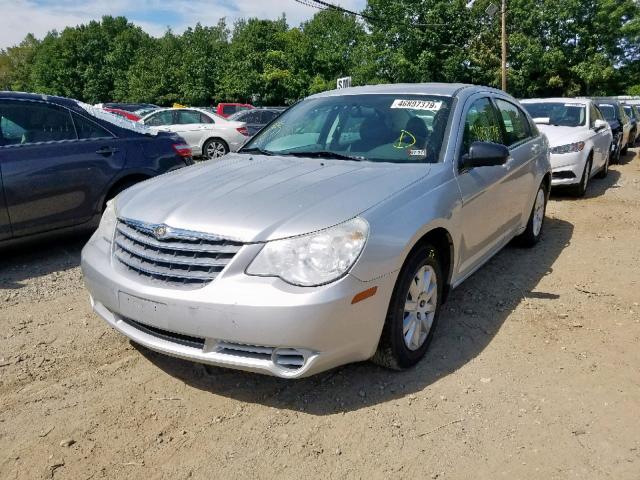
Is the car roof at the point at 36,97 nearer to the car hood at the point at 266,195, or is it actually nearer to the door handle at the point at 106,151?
the door handle at the point at 106,151

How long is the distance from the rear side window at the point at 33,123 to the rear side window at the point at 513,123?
3979 millimetres

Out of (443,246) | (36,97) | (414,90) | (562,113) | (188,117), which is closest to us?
(443,246)

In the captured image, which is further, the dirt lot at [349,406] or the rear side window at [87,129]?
the rear side window at [87,129]

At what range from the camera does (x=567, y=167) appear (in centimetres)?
838

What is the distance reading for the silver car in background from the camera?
2.51m

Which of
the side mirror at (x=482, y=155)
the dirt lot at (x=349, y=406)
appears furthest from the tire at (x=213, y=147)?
the side mirror at (x=482, y=155)

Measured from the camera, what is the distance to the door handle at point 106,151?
5405mm

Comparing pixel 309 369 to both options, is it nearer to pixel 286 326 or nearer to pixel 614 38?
pixel 286 326

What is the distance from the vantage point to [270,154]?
394 cm

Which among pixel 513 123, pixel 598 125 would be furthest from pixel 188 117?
pixel 513 123

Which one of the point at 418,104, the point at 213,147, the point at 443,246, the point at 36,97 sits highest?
the point at 36,97

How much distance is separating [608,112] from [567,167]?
7304 mm

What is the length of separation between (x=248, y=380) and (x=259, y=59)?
43308 millimetres

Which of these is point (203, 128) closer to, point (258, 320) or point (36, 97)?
point (36, 97)
